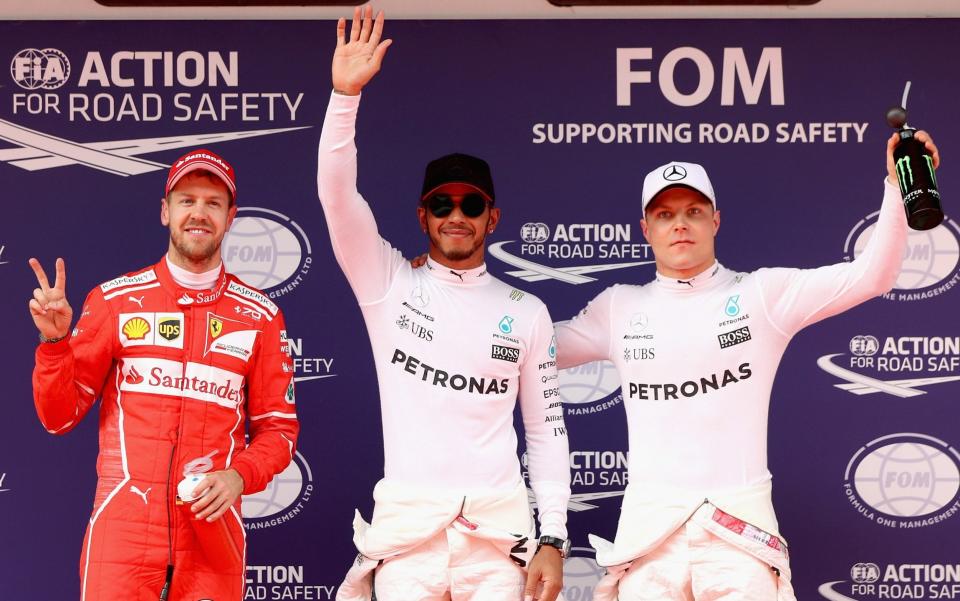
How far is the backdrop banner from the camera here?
376 centimetres

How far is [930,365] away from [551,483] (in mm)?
1581

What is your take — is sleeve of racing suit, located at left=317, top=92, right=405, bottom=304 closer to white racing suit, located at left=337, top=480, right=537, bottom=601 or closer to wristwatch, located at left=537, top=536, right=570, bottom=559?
white racing suit, located at left=337, top=480, right=537, bottom=601

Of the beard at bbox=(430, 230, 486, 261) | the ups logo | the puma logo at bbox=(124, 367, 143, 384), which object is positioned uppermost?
the beard at bbox=(430, 230, 486, 261)

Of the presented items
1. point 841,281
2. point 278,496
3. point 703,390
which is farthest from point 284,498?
point 841,281

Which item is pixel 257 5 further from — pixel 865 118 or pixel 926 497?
pixel 926 497

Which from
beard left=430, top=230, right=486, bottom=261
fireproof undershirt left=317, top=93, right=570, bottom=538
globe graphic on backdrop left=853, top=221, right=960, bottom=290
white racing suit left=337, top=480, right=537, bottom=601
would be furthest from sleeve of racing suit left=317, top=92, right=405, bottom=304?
globe graphic on backdrop left=853, top=221, right=960, bottom=290

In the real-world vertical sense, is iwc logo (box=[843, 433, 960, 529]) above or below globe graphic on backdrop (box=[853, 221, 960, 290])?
below

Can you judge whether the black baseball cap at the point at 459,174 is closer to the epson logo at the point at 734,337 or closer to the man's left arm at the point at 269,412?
the man's left arm at the point at 269,412

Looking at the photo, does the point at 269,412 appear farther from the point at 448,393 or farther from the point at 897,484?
the point at 897,484

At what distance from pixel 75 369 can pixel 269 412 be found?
0.46 m

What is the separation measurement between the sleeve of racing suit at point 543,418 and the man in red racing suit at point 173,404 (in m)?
0.61

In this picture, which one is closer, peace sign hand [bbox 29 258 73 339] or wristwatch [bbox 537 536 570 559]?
peace sign hand [bbox 29 258 73 339]

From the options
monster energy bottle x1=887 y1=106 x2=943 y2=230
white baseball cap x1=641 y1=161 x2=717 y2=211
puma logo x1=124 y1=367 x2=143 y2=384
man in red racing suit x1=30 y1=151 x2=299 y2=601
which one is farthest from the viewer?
white baseball cap x1=641 y1=161 x2=717 y2=211

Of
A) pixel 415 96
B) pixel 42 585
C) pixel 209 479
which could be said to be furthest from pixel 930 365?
pixel 42 585
